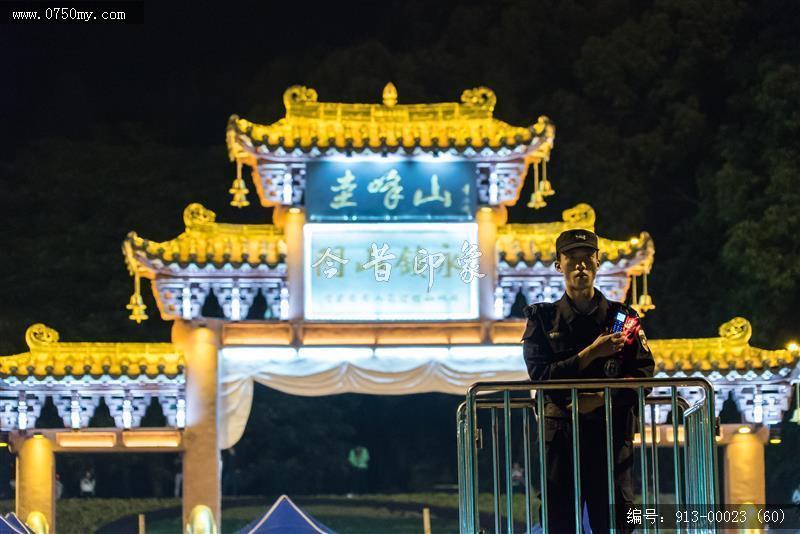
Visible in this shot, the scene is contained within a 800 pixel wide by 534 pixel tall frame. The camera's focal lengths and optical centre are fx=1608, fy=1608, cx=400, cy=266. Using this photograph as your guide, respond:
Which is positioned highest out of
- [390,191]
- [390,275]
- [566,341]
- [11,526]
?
[390,191]

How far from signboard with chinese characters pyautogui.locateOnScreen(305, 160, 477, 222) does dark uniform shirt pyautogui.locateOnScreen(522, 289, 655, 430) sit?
7349mm

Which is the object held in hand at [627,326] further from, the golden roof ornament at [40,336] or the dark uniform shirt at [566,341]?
the golden roof ornament at [40,336]

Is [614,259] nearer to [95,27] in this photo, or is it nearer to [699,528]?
[699,528]

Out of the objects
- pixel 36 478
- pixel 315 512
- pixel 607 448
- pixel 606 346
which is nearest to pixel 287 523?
pixel 36 478

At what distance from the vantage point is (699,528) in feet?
18.9

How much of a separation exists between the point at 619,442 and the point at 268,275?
7.63 meters

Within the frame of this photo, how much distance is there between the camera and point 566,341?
6.01 meters

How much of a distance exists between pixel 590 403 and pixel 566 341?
25cm

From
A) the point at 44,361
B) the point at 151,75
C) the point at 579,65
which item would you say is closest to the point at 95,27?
the point at 151,75

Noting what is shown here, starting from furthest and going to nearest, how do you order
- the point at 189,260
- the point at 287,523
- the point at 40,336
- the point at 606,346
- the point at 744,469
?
the point at 744,469 → the point at 40,336 → the point at 189,260 → the point at 287,523 → the point at 606,346

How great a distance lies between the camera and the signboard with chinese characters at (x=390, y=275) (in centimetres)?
1330

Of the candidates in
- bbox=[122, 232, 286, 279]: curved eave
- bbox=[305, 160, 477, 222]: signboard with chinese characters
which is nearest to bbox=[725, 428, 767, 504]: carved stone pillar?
bbox=[305, 160, 477, 222]: signboard with chinese characters

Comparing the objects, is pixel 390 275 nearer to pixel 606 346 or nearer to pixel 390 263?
pixel 390 263

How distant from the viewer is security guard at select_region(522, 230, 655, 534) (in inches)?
231
